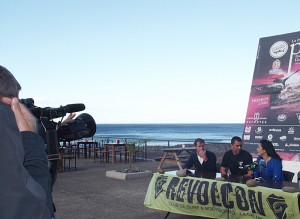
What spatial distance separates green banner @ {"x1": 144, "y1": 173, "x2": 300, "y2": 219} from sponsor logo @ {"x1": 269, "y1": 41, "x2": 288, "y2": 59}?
4741mm

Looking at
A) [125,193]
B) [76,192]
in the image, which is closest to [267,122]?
[125,193]

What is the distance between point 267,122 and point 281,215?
4.69m

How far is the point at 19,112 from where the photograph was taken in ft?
4.42

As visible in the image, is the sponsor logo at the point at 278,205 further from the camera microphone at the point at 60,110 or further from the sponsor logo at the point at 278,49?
the sponsor logo at the point at 278,49

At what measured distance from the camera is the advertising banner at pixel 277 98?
8523mm

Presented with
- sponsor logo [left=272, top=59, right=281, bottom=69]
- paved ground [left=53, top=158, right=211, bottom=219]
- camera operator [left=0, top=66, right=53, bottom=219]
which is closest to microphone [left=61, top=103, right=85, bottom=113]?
camera operator [left=0, top=66, right=53, bottom=219]

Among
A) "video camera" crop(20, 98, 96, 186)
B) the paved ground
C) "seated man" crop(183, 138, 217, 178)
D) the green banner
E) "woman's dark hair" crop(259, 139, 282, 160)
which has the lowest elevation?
the paved ground

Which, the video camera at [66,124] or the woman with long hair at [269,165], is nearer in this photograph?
the video camera at [66,124]

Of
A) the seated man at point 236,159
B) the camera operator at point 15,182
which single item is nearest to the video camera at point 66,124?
the camera operator at point 15,182

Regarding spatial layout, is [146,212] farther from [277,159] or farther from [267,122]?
[267,122]

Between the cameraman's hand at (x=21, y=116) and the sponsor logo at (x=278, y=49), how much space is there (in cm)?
841

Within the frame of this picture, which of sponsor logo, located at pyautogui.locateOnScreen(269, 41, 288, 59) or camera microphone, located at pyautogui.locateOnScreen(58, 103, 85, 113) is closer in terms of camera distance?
camera microphone, located at pyautogui.locateOnScreen(58, 103, 85, 113)

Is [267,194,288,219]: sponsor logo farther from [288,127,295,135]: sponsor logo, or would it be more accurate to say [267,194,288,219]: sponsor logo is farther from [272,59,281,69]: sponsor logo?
[272,59,281,69]: sponsor logo

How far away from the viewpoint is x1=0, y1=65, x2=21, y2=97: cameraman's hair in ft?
4.32
